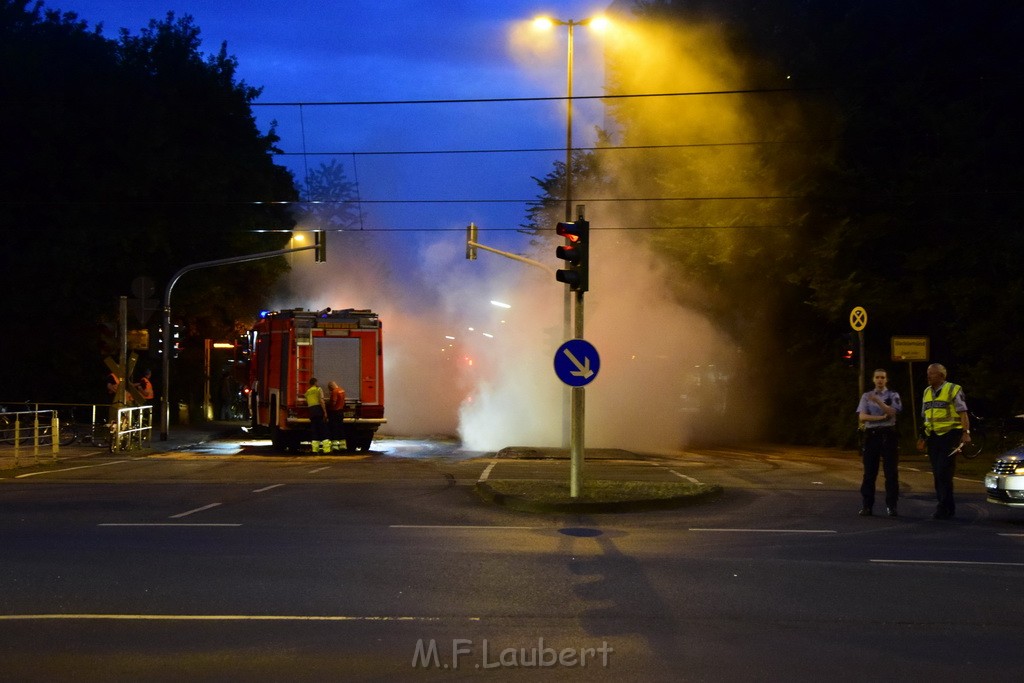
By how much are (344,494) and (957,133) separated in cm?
1860

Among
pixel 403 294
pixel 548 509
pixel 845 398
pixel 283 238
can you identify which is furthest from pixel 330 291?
pixel 548 509

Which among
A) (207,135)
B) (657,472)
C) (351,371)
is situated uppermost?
(207,135)

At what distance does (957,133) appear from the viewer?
91.1ft

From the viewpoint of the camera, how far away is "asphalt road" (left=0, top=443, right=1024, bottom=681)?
6727 mm

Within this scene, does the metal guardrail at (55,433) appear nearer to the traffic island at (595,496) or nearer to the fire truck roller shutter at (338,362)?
the fire truck roller shutter at (338,362)

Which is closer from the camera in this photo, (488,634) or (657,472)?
(488,634)

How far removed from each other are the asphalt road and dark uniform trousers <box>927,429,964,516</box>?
1.53ft

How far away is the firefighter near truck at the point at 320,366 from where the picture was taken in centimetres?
2659

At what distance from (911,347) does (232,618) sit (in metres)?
20.8

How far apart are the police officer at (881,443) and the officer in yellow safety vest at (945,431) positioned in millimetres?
359

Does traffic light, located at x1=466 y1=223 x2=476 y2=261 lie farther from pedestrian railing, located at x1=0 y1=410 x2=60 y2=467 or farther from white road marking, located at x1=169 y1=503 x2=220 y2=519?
white road marking, located at x1=169 y1=503 x2=220 y2=519

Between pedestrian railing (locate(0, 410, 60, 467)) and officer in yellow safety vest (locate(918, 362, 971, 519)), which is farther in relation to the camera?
pedestrian railing (locate(0, 410, 60, 467))

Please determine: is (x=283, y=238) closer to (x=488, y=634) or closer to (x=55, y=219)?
(x=55, y=219)

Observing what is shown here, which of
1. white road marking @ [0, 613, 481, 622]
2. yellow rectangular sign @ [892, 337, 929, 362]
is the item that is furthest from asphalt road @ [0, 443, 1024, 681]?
yellow rectangular sign @ [892, 337, 929, 362]
